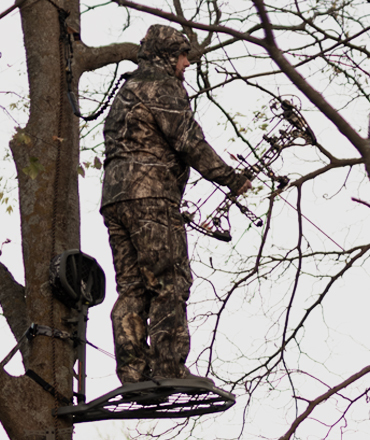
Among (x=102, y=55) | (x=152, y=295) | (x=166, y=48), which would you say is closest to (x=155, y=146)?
(x=166, y=48)

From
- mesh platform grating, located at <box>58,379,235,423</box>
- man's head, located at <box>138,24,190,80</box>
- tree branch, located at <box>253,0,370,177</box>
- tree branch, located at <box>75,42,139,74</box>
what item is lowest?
mesh platform grating, located at <box>58,379,235,423</box>

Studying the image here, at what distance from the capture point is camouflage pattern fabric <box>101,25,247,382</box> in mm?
5340

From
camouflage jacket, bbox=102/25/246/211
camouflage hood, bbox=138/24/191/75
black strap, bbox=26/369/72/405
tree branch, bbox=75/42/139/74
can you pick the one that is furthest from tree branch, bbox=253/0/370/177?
tree branch, bbox=75/42/139/74

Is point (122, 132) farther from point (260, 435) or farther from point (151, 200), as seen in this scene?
point (260, 435)

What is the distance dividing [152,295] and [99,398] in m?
0.70

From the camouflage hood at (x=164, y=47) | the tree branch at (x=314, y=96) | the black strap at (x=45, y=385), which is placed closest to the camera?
the tree branch at (x=314, y=96)

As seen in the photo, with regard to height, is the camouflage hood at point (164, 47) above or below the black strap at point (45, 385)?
above

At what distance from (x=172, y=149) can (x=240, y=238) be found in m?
1.37

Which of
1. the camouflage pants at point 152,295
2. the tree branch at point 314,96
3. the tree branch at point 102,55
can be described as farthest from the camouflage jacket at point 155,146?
the tree branch at point 102,55

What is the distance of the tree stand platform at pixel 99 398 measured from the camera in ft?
17.2

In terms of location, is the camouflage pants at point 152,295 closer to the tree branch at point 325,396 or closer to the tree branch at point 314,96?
the tree branch at point 325,396

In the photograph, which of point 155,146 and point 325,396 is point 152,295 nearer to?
point 155,146

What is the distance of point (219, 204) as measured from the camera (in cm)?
586

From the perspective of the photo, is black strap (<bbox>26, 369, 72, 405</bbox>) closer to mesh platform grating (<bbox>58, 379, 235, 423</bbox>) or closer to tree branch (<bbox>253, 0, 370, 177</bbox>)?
mesh platform grating (<bbox>58, 379, 235, 423</bbox>)
